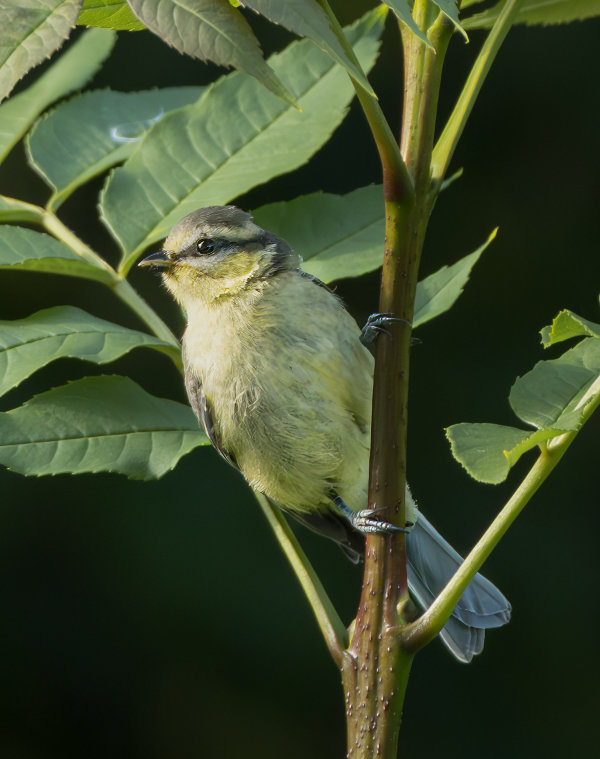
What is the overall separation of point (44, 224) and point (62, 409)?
1.38ft

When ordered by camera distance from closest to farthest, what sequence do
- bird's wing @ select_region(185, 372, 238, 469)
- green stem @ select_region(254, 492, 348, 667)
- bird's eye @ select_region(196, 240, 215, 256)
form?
green stem @ select_region(254, 492, 348, 667) → bird's wing @ select_region(185, 372, 238, 469) → bird's eye @ select_region(196, 240, 215, 256)

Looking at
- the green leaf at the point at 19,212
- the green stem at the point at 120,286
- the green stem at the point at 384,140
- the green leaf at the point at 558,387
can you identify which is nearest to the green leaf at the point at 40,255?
the green stem at the point at 120,286

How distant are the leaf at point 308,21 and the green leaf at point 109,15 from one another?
0.30 m

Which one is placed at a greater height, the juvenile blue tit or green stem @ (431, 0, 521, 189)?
green stem @ (431, 0, 521, 189)

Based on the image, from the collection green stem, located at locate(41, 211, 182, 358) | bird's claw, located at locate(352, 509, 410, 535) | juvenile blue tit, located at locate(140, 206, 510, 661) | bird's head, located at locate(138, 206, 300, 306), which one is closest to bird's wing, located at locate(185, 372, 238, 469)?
juvenile blue tit, located at locate(140, 206, 510, 661)

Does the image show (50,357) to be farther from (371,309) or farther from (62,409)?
(371,309)

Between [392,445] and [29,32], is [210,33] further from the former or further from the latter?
[392,445]

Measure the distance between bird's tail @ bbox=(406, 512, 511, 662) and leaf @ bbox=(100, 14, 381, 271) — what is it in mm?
780

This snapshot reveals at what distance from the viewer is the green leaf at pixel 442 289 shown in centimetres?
139

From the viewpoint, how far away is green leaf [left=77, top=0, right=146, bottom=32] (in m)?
1.07

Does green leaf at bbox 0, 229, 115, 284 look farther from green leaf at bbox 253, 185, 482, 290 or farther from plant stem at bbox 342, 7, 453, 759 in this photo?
plant stem at bbox 342, 7, 453, 759

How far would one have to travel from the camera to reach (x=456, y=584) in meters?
1.04

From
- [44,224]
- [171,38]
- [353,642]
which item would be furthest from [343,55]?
[44,224]

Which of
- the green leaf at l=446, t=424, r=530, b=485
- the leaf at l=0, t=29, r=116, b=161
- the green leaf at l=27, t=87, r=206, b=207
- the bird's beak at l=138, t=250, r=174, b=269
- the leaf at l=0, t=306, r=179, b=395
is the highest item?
the leaf at l=0, t=29, r=116, b=161
